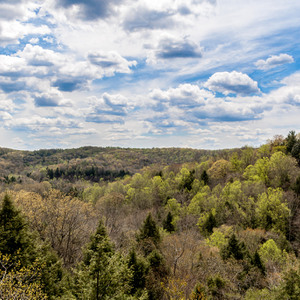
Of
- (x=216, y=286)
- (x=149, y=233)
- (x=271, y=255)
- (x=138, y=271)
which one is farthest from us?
(x=271, y=255)

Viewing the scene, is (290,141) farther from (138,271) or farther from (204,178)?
(138,271)

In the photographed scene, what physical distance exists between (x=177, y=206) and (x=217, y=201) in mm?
11348

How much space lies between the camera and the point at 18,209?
660 inches

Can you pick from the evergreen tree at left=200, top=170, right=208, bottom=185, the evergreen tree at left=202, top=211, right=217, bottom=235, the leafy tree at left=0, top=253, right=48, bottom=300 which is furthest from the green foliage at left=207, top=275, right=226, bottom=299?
the evergreen tree at left=200, top=170, right=208, bottom=185

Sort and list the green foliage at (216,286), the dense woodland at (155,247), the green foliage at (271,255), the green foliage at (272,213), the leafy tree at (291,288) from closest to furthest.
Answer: the dense woodland at (155,247) → the leafy tree at (291,288) → the green foliage at (216,286) → the green foliage at (271,255) → the green foliage at (272,213)

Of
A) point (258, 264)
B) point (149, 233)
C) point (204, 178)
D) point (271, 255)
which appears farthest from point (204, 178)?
point (149, 233)

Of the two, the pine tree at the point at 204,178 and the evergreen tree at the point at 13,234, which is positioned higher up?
the evergreen tree at the point at 13,234

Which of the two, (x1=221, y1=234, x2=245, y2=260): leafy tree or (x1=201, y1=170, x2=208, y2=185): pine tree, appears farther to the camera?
(x1=201, y1=170, x2=208, y2=185): pine tree

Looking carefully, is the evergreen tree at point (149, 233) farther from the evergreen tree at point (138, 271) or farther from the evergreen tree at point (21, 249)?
the evergreen tree at point (21, 249)

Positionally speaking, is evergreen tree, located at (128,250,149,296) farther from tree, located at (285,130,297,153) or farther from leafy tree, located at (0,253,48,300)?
tree, located at (285,130,297,153)

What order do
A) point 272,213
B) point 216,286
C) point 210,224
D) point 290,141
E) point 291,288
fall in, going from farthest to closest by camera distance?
point 290,141 → point 210,224 → point 272,213 → point 216,286 → point 291,288

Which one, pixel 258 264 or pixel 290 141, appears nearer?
pixel 258 264

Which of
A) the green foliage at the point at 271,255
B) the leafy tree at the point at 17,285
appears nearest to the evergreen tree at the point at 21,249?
the leafy tree at the point at 17,285

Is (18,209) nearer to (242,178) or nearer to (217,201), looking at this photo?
(217,201)
